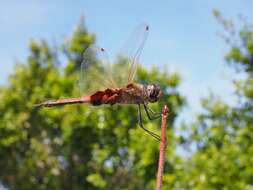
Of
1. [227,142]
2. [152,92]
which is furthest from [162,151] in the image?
[227,142]

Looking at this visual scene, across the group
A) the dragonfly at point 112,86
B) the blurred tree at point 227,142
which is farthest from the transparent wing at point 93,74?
the blurred tree at point 227,142

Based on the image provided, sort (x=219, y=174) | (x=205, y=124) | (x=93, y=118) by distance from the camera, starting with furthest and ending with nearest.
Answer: (x=93, y=118), (x=205, y=124), (x=219, y=174)

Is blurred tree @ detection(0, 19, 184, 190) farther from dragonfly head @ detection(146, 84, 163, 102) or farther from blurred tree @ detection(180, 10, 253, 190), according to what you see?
dragonfly head @ detection(146, 84, 163, 102)

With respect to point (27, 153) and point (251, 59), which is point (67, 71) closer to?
point (27, 153)

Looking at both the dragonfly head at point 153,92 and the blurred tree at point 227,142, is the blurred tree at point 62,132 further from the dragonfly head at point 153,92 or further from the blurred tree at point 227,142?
the dragonfly head at point 153,92

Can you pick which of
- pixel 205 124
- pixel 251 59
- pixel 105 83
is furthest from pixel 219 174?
pixel 105 83
